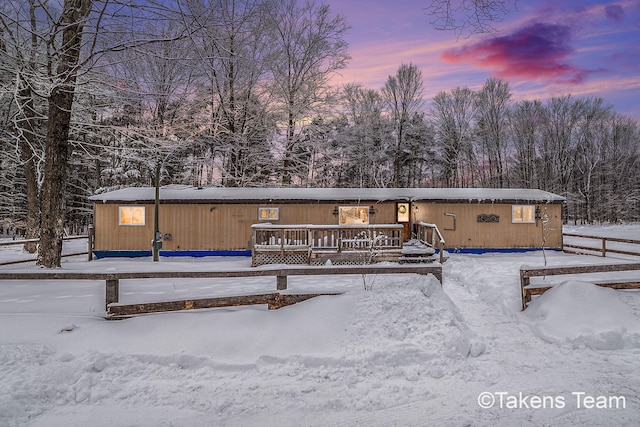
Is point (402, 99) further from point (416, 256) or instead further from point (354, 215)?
point (416, 256)

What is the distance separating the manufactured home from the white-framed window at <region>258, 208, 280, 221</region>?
4 centimetres

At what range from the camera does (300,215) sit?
14562 mm

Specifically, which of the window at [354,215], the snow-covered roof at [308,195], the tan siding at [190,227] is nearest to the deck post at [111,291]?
the snow-covered roof at [308,195]

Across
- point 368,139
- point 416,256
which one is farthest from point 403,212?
point 368,139

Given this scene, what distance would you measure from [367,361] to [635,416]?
8.21 ft

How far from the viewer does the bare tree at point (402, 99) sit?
90.8 ft

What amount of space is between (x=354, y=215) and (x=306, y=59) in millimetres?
11413

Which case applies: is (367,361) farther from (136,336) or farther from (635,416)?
(136,336)

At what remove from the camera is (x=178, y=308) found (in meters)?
4.82

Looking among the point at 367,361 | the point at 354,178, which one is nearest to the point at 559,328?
the point at 367,361

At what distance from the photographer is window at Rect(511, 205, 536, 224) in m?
15.2

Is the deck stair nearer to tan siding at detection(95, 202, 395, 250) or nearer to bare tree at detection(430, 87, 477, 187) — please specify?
tan siding at detection(95, 202, 395, 250)

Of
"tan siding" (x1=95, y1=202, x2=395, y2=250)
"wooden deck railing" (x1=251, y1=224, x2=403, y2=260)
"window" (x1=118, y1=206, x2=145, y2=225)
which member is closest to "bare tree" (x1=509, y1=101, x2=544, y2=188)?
"wooden deck railing" (x1=251, y1=224, x2=403, y2=260)

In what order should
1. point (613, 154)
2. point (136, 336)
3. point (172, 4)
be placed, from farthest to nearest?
point (613, 154) → point (172, 4) → point (136, 336)
